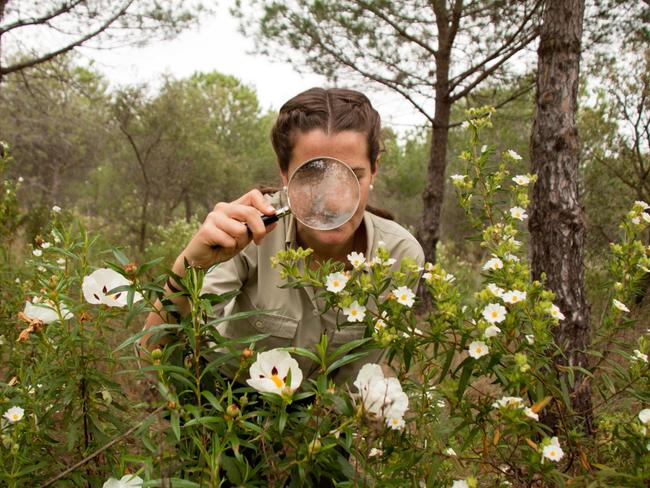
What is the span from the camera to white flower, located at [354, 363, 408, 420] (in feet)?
3.36

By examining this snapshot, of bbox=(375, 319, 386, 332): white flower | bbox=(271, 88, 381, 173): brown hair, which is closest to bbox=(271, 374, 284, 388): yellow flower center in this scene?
bbox=(375, 319, 386, 332): white flower

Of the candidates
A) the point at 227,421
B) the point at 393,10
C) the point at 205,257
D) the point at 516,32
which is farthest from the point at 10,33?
the point at 227,421

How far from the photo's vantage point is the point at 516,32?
234 inches

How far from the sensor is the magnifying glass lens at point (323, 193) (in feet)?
5.08

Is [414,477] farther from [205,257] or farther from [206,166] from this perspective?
[206,166]

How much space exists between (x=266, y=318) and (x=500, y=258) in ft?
2.93

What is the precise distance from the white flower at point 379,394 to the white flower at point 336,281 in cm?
19

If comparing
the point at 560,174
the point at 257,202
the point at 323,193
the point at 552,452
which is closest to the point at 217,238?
the point at 257,202

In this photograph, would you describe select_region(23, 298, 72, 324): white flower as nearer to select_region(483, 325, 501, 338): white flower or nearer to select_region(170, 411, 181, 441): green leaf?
select_region(170, 411, 181, 441): green leaf

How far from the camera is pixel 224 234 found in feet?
4.21

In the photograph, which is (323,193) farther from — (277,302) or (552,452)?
(552,452)

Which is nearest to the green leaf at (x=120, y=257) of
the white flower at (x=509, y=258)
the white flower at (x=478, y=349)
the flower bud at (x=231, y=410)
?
the flower bud at (x=231, y=410)

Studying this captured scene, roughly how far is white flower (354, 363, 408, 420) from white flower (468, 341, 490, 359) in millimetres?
187

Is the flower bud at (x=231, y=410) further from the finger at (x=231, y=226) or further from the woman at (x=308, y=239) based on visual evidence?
the woman at (x=308, y=239)
